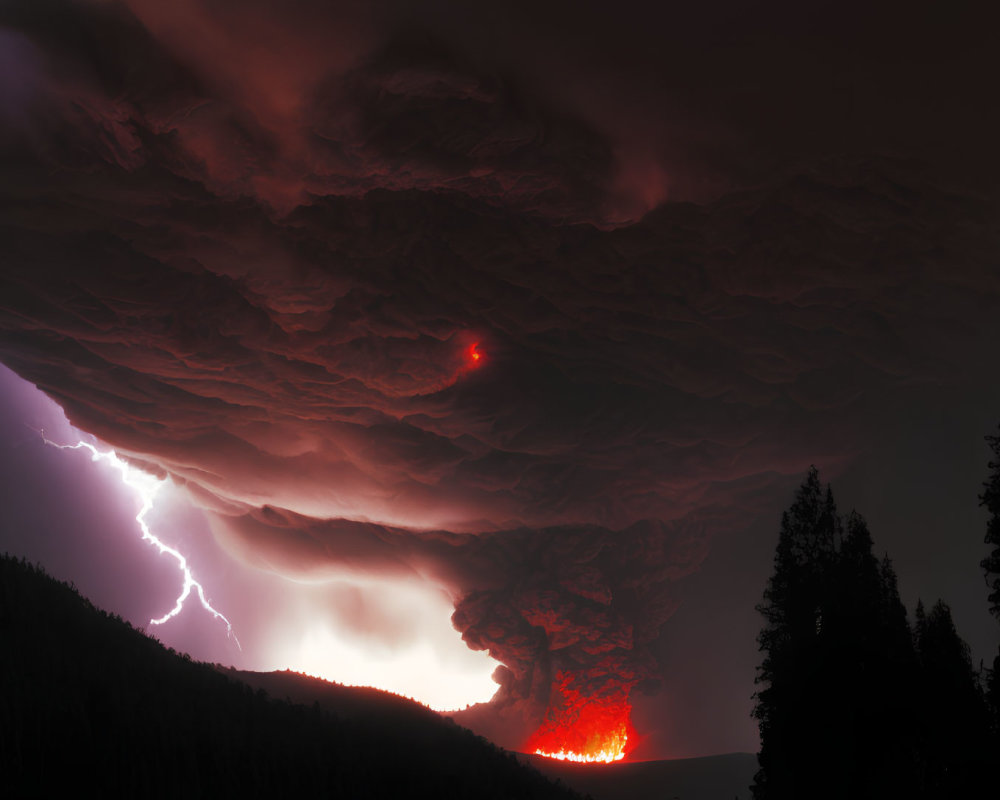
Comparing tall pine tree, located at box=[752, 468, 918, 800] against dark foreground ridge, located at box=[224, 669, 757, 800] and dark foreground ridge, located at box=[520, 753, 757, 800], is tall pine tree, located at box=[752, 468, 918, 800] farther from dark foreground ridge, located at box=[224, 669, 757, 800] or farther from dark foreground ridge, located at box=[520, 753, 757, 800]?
dark foreground ridge, located at box=[520, 753, 757, 800]

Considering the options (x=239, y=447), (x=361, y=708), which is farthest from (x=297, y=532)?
(x=361, y=708)

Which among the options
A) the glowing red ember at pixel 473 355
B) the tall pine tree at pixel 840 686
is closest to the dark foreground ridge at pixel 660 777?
the tall pine tree at pixel 840 686

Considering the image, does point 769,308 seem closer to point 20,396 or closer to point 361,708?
point 361,708

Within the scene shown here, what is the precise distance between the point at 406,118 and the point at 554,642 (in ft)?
46.6

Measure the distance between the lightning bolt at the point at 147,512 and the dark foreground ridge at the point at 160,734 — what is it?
1866 cm

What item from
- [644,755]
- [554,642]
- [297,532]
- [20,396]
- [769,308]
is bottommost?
[644,755]

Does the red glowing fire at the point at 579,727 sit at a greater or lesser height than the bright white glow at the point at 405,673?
lesser

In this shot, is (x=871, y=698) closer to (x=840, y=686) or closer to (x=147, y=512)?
(x=840, y=686)

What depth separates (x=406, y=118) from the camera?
27.5ft

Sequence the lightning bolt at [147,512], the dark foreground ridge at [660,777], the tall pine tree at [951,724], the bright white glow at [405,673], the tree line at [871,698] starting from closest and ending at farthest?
the tall pine tree at [951,724] → the tree line at [871,698] → the dark foreground ridge at [660,777] → the bright white glow at [405,673] → the lightning bolt at [147,512]

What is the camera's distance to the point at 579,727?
18.3m

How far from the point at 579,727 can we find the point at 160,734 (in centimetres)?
1558

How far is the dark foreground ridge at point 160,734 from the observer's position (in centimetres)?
411

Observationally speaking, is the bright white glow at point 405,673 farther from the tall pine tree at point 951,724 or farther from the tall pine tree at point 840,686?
the tall pine tree at point 951,724
